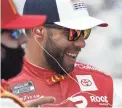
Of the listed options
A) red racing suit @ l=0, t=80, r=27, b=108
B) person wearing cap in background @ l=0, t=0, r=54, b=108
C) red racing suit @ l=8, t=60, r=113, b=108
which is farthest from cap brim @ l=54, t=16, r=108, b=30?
red racing suit @ l=0, t=80, r=27, b=108

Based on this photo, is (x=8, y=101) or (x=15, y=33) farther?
(x=15, y=33)

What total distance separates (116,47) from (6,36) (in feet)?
5.79

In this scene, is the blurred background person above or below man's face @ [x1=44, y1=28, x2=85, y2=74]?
below

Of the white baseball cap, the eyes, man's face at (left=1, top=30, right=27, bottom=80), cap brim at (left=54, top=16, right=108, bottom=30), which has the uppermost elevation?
man's face at (left=1, top=30, right=27, bottom=80)

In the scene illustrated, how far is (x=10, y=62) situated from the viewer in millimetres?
1692

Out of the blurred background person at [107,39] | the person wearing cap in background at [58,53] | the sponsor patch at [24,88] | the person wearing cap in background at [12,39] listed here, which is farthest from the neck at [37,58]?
the blurred background person at [107,39]

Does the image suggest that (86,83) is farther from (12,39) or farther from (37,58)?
(12,39)

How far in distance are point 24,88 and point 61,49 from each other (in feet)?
0.83

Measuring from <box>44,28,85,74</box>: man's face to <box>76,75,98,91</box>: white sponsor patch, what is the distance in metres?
0.10

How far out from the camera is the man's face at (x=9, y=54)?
165 centimetres

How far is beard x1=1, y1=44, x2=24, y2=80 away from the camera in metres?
1.66

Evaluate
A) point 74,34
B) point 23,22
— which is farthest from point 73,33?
point 23,22

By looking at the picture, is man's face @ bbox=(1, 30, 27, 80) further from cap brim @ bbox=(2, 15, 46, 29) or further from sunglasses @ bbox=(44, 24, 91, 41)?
sunglasses @ bbox=(44, 24, 91, 41)

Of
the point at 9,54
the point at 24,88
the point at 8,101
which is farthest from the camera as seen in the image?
the point at 24,88
